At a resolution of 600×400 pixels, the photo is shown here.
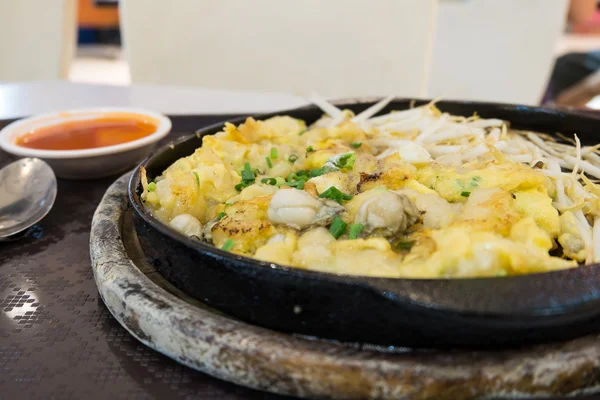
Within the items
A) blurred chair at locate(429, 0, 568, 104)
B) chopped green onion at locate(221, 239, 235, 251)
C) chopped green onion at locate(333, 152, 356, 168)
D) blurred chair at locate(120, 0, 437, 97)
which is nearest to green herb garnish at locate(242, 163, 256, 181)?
chopped green onion at locate(333, 152, 356, 168)

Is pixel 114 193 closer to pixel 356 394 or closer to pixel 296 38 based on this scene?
pixel 356 394

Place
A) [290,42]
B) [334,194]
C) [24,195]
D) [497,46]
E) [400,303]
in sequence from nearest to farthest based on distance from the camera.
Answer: [400,303], [334,194], [24,195], [290,42], [497,46]

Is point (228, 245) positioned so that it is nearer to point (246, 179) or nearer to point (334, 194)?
point (334, 194)

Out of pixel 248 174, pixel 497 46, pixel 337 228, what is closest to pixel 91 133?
pixel 248 174

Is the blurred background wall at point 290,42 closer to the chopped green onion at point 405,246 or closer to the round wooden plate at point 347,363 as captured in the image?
the chopped green onion at point 405,246

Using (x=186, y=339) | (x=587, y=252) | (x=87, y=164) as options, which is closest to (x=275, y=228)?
(x=186, y=339)

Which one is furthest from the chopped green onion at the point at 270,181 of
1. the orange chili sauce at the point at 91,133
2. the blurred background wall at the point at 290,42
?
the blurred background wall at the point at 290,42
